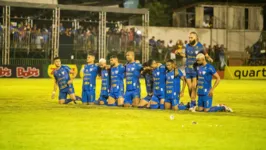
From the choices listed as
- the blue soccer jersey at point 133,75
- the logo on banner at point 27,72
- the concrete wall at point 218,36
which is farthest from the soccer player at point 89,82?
the concrete wall at point 218,36

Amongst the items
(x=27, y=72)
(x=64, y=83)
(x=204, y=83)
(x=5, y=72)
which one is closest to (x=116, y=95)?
(x=64, y=83)

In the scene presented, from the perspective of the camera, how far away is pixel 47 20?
41.1 meters

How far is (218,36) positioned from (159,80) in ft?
123

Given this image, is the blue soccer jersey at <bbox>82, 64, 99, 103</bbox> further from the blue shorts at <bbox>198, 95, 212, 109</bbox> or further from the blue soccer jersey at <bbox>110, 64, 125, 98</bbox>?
the blue shorts at <bbox>198, 95, 212, 109</bbox>

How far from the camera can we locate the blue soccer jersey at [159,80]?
47.6 feet

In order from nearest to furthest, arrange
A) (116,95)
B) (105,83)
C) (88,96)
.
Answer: (116,95)
(105,83)
(88,96)

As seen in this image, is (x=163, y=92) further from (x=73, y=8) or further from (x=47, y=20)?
(x=47, y=20)

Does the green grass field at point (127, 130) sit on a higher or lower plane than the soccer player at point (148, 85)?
lower

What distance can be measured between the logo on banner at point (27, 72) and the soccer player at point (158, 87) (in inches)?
978

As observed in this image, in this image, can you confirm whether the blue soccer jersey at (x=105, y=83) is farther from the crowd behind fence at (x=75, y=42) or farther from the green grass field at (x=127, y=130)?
the crowd behind fence at (x=75, y=42)

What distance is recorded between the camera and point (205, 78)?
1376 cm

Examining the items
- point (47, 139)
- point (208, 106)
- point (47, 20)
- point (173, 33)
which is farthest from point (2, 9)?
point (47, 139)

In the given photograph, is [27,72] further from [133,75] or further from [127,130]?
[127,130]

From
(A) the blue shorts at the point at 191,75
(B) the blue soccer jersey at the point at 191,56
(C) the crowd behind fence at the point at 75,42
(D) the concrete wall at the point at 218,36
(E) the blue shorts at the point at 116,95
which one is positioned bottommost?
(E) the blue shorts at the point at 116,95
